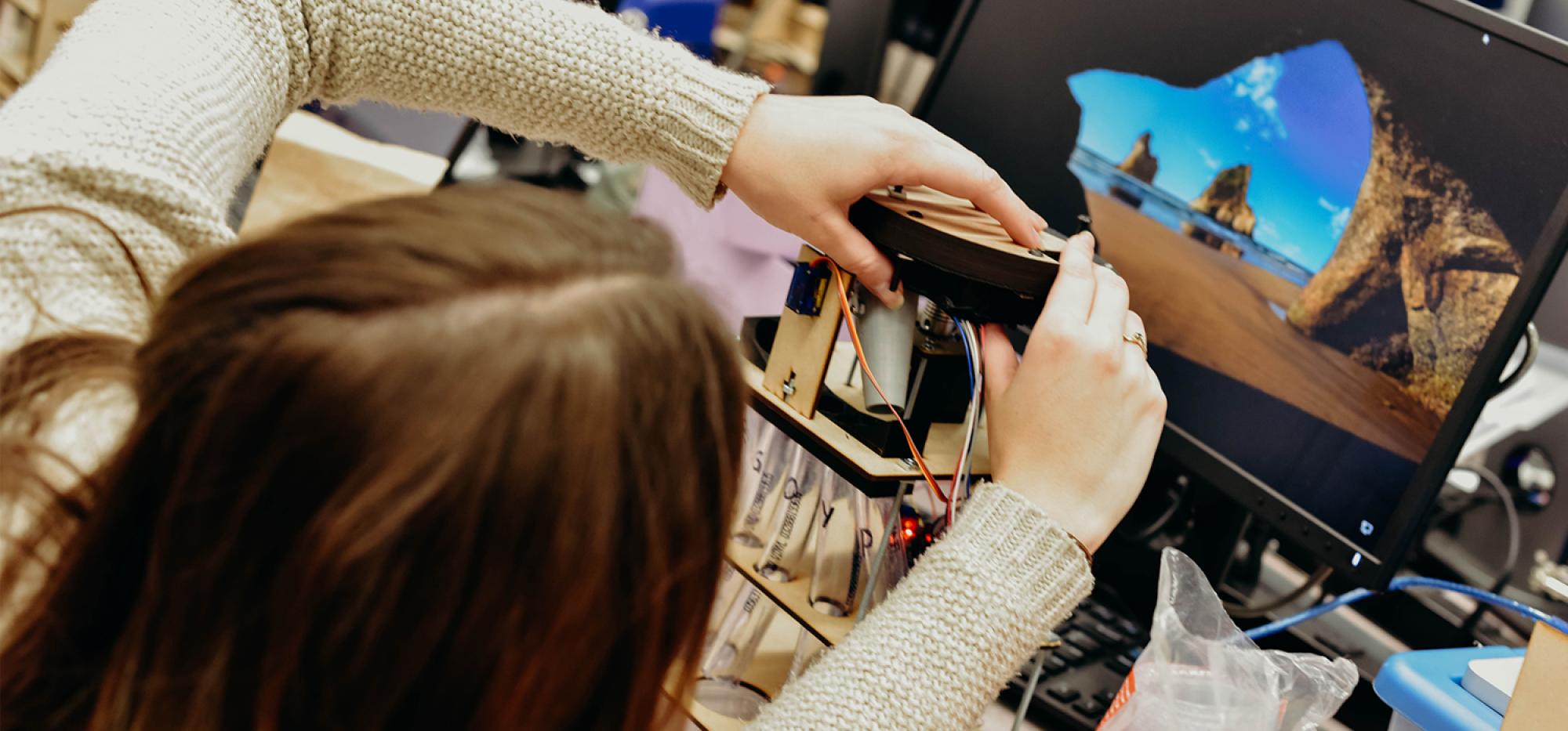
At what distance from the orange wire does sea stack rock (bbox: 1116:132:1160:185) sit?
1.08 ft

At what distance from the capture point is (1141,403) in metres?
0.56

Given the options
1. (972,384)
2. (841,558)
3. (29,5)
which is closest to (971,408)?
(972,384)

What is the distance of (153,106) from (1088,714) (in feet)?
2.30

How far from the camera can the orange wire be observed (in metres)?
0.62

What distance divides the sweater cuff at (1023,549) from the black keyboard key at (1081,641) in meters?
0.37

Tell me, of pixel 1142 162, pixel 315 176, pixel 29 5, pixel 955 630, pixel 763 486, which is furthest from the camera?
pixel 29 5

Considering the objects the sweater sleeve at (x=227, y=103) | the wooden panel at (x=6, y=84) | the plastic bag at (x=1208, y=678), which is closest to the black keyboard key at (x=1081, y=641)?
the plastic bag at (x=1208, y=678)

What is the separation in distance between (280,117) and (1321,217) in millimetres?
676

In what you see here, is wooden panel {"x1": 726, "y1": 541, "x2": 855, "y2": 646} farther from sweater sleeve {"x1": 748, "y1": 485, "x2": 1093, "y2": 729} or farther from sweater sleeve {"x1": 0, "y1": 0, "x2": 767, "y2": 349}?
sweater sleeve {"x1": 0, "y1": 0, "x2": 767, "y2": 349}

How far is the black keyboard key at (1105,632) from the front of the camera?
35.7 inches

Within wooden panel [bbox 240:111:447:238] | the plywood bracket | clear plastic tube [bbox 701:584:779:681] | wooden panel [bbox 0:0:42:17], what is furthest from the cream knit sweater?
wooden panel [bbox 0:0:42:17]

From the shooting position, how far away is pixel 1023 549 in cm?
53

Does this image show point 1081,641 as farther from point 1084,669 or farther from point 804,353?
point 804,353

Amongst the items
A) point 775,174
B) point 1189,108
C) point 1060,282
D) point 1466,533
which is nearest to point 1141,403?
point 1060,282
